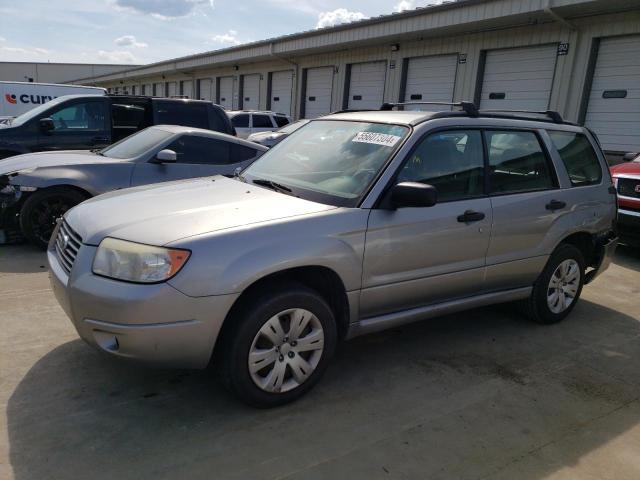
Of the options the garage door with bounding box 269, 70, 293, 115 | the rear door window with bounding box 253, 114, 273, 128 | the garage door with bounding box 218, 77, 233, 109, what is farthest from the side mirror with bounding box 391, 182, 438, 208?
the garage door with bounding box 218, 77, 233, 109

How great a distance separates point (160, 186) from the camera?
3.79 meters

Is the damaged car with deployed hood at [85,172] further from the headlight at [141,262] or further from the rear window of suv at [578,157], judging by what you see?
the rear window of suv at [578,157]

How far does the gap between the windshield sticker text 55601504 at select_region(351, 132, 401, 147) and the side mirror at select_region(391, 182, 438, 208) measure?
46 cm

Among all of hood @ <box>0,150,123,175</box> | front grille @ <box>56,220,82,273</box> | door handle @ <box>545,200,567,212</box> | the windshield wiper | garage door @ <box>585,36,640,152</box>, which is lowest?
front grille @ <box>56,220,82,273</box>

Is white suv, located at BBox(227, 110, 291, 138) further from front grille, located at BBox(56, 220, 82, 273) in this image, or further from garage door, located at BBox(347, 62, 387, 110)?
front grille, located at BBox(56, 220, 82, 273)

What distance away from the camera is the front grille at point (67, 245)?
2.97 meters

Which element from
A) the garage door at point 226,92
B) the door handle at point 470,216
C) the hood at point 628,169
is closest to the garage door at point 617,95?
the hood at point 628,169

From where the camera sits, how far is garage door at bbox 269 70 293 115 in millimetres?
21984

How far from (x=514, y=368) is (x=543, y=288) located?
3.23 ft

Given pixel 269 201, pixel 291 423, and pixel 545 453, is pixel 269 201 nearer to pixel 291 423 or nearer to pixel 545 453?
pixel 291 423

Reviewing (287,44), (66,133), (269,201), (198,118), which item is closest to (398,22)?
(287,44)

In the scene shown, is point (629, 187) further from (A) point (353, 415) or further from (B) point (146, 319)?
(B) point (146, 319)

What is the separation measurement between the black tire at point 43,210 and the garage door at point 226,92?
2211cm

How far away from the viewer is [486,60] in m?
13.9
